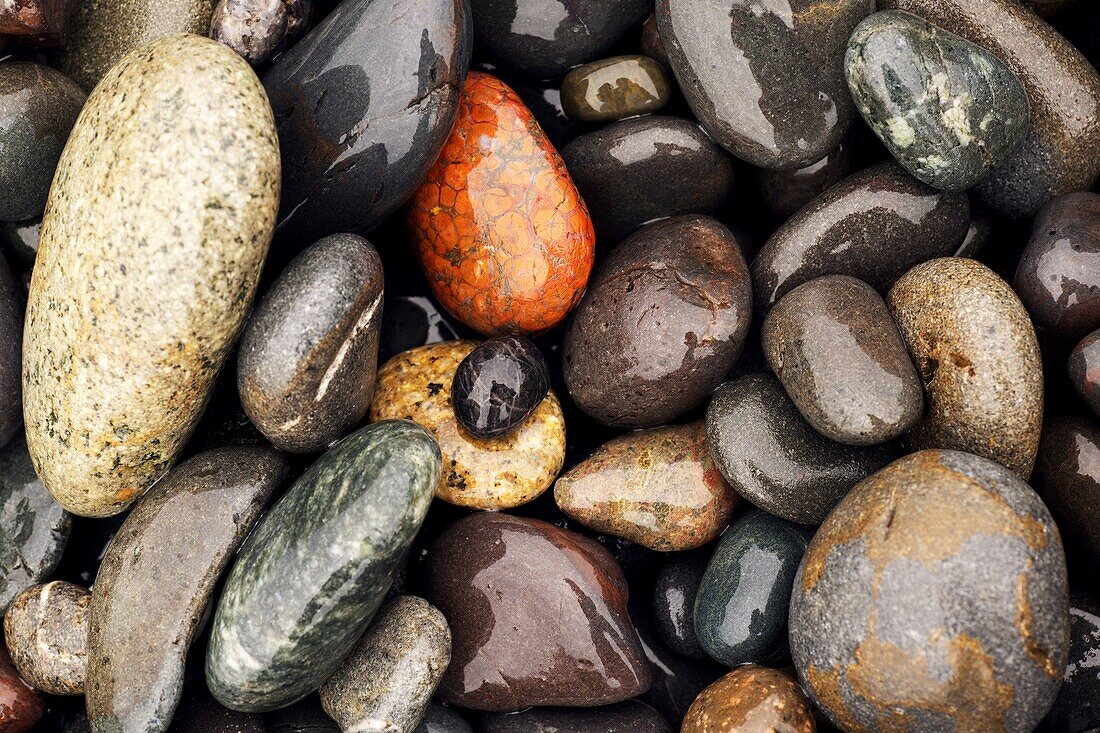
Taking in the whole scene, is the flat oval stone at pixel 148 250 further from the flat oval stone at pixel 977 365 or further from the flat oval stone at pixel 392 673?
the flat oval stone at pixel 977 365

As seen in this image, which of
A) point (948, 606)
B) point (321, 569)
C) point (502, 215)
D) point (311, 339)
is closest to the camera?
point (948, 606)

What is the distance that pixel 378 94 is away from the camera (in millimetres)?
2822

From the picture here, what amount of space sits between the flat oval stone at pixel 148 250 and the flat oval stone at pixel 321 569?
0.59m

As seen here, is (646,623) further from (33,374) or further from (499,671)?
(33,374)

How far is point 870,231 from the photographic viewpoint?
308cm

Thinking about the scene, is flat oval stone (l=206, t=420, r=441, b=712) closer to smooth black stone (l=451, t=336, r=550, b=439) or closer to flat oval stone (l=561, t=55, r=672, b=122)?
smooth black stone (l=451, t=336, r=550, b=439)

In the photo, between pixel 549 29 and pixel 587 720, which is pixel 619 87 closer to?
pixel 549 29

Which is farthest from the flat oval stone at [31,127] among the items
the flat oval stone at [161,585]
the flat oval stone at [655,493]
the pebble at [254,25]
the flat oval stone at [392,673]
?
the flat oval stone at [655,493]

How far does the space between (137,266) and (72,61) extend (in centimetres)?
135

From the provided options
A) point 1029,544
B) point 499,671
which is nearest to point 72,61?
point 499,671

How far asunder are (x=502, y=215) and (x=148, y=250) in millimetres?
1213

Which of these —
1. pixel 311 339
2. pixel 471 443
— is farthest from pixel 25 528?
pixel 471 443

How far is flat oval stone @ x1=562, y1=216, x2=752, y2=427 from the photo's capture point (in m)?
3.00

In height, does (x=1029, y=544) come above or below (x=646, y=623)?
above
